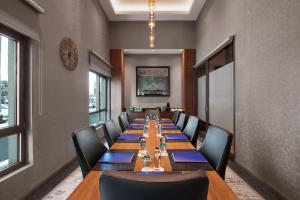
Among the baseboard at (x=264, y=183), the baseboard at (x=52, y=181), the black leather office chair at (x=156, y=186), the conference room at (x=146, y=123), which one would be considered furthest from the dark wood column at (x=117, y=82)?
the black leather office chair at (x=156, y=186)

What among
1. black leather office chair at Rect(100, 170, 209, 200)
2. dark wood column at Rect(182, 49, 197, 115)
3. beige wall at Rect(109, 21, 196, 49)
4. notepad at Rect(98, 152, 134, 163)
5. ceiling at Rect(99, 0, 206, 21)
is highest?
ceiling at Rect(99, 0, 206, 21)

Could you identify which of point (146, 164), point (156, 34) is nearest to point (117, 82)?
point (156, 34)

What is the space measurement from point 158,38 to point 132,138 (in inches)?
222

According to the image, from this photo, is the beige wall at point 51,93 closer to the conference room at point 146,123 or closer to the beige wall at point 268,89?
the conference room at point 146,123

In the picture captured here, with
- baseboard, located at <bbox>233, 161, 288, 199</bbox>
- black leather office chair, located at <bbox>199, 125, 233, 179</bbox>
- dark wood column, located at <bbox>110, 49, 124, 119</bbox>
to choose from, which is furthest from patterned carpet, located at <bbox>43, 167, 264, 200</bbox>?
dark wood column, located at <bbox>110, 49, 124, 119</bbox>

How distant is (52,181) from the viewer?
3227 millimetres

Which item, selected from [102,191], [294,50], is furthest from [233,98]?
[102,191]

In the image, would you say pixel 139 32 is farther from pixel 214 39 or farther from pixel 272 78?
pixel 272 78

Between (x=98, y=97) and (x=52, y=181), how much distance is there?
3.73m

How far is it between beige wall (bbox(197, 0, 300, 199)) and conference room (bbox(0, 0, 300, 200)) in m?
0.01

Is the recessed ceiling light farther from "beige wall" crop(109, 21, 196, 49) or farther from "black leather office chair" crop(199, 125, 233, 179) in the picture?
"black leather office chair" crop(199, 125, 233, 179)

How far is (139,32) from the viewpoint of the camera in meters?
7.73

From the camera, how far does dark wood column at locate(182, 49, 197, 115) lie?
25.2 feet

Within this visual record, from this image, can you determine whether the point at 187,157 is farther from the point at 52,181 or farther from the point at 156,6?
the point at 156,6
